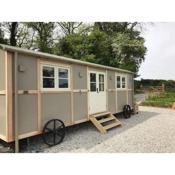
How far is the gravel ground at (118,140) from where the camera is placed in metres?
5.18

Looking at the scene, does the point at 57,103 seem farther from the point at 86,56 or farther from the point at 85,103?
the point at 86,56

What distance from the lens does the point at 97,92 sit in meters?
7.91

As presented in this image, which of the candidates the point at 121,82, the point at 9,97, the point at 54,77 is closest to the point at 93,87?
the point at 54,77

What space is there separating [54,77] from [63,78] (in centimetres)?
41

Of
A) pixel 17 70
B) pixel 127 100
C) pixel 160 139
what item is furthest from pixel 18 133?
pixel 127 100

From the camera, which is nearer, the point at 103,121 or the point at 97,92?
the point at 103,121

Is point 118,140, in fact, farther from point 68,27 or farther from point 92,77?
point 68,27

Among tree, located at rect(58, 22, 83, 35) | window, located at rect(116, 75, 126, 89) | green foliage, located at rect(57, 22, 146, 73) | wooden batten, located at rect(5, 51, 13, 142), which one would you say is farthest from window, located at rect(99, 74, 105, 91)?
tree, located at rect(58, 22, 83, 35)

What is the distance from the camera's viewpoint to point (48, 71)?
564 centimetres

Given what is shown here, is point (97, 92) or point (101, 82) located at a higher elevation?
point (101, 82)

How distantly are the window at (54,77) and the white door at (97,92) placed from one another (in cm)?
148

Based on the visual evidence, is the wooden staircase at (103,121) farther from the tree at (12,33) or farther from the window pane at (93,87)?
the tree at (12,33)
